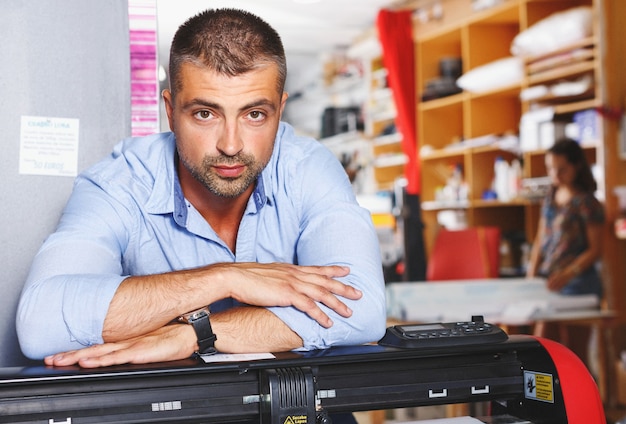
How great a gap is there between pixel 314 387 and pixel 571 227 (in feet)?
10.3

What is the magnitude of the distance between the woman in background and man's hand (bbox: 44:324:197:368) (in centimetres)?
282

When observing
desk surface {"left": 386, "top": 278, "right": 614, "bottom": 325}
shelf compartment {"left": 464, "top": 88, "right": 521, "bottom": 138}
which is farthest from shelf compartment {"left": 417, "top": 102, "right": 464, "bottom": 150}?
desk surface {"left": 386, "top": 278, "right": 614, "bottom": 325}

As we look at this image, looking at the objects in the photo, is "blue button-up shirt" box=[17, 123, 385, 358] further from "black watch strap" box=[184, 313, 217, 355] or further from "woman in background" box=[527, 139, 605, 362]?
"woman in background" box=[527, 139, 605, 362]

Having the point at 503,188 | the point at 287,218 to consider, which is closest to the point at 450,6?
the point at 503,188

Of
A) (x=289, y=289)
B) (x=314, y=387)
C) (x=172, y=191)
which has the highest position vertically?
(x=172, y=191)

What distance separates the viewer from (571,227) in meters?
3.76

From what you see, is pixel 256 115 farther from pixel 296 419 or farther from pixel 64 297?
pixel 296 419

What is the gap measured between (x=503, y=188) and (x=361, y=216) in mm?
4100

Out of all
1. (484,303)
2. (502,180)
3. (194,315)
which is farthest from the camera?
(502,180)

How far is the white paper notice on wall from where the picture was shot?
1.65 m

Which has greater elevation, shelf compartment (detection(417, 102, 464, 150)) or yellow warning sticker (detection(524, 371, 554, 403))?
shelf compartment (detection(417, 102, 464, 150))

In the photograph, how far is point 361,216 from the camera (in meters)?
1.38

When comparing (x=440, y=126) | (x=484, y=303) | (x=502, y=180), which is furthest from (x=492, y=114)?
(x=484, y=303)

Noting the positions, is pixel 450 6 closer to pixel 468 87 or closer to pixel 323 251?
pixel 468 87
